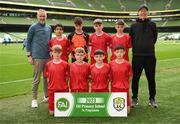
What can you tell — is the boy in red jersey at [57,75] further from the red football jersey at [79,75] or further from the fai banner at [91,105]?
the fai banner at [91,105]

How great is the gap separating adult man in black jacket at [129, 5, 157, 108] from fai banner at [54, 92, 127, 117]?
1034 mm

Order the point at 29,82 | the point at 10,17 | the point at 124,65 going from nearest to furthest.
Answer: the point at 124,65 < the point at 29,82 < the point at 10,17

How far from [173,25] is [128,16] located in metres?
9.44

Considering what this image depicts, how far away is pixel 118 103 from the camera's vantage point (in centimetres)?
739

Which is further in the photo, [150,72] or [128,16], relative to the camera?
[128,16]

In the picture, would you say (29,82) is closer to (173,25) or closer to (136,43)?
(136,43)

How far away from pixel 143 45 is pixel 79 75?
61.0 inches

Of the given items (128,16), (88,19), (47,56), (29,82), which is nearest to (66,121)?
(47,56)

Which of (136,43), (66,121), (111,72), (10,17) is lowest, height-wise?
(66,121)

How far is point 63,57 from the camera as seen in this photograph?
895 cm

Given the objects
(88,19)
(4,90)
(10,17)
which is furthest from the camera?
(88,19)

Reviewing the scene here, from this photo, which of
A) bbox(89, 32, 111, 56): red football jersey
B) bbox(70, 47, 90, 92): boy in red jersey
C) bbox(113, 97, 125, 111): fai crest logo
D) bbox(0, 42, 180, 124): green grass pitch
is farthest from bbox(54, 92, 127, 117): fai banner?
bbox(89, 32, 111, 56): red football jersey

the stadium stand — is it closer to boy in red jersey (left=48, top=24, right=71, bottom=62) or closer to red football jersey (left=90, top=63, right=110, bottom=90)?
boy in red jersey (left=48, top=24, right=71, bottom=62)

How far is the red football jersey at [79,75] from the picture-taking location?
25.7 feet
